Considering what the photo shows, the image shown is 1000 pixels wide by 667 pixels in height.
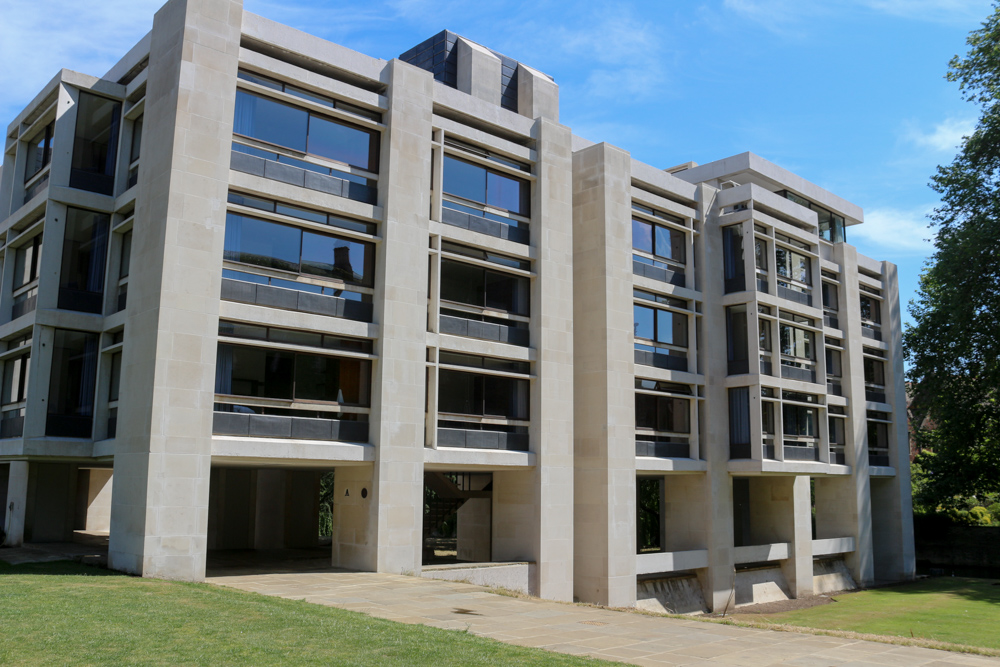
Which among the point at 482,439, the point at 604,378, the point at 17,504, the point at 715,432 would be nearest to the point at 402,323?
the point at 482,439

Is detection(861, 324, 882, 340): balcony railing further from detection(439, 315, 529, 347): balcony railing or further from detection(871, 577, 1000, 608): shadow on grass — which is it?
detection(439, 315, 529, 347): balcony railing

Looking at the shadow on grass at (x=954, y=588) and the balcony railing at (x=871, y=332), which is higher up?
the balcony railing at (x=871, y=332)

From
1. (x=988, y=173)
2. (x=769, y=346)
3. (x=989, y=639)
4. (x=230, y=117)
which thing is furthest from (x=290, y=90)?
(x=988, y=173)

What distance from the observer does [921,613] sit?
3322cm

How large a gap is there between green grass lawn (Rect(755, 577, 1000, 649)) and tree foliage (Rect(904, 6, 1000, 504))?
386 inches

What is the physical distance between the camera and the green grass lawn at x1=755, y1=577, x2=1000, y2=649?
2814 centimetres

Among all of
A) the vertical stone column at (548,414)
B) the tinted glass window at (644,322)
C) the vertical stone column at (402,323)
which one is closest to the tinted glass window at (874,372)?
the tinted glass window at (644,322)

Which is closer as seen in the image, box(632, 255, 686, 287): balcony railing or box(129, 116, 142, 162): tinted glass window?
box(129, 116, 142, 162): tinted glass window

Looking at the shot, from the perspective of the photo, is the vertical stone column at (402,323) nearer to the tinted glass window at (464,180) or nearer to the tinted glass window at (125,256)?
the tinted glass window at (464,180)

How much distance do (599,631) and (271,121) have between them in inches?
667

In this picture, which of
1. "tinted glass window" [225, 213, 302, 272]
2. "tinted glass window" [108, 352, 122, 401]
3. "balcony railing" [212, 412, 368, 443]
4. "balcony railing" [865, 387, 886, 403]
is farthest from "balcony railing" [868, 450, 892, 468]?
"tinted glass window" [108, 352, 122, 401]

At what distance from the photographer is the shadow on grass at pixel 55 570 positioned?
19.1 m

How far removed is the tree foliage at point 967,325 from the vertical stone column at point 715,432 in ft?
45.2

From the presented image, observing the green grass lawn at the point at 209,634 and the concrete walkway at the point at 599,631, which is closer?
the green grass lawn at the point at 209,634
